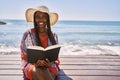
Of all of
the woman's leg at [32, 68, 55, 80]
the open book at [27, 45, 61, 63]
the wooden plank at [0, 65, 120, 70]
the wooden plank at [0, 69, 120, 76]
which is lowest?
the wooden plank at [0, 65, 120, 70]

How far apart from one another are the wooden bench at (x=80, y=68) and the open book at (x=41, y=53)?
0.69 m

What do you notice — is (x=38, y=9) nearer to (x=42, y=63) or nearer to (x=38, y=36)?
(x=38, y=36)

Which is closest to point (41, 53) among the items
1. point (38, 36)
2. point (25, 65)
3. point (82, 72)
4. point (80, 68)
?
point (25, 65)

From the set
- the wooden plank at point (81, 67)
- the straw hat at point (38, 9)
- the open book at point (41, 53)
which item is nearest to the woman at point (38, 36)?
the straw hat at point (38, 9)

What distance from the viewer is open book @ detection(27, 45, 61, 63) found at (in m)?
2.02

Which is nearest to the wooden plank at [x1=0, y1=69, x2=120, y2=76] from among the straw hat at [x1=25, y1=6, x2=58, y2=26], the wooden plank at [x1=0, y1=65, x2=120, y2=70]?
the wooden plank at [x1=0, y1=65, x2=120, y2=70]

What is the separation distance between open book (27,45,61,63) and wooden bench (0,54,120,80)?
69 cm

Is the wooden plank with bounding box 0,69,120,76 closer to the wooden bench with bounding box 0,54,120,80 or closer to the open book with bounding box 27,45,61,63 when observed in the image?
the wooden bench with bounding box 0,54,120,80

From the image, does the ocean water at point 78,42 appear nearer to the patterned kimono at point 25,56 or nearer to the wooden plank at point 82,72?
the patterned kimono at point 25,56

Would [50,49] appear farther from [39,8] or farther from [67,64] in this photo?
[67,64]

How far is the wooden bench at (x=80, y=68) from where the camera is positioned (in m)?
2.82

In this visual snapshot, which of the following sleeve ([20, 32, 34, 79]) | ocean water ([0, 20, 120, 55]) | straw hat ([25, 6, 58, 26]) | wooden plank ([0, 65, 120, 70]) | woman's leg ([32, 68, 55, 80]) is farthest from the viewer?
ocean water ([0, 20, 120, 55])

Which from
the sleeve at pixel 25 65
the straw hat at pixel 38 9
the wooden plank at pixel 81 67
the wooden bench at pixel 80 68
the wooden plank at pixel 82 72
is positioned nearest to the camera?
the sleeve at pixel 25 65

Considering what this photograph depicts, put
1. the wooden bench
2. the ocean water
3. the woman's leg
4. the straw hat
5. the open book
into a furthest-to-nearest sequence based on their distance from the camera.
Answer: the ocean water
the wooden bench
the straw hat
the woman's leg
the open book
